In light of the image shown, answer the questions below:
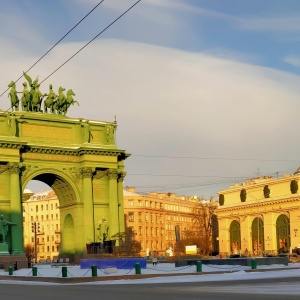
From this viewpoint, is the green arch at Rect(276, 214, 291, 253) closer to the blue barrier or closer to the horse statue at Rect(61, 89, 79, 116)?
the horse statue at Rect(61, 89, 79, 116)

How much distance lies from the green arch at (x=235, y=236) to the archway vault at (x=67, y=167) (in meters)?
51.0

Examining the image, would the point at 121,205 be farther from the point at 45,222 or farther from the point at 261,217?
the point at 45,222

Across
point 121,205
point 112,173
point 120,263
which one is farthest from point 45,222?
point 120,263

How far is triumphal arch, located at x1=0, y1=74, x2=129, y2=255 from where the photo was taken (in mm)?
62531

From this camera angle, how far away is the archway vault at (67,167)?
62.5m

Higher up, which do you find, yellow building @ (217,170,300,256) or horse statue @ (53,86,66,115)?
horse statue @ (53,86,66,115)

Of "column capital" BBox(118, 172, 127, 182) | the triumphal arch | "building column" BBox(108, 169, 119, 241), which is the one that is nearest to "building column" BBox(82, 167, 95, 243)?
the triumphal arch

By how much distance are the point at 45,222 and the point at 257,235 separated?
6253 centimetres

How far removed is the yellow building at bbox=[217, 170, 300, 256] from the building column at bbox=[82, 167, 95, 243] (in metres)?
39.6

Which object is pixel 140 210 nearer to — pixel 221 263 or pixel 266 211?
pixel 266 211

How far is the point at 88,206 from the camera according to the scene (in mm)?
66375

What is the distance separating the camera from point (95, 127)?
69.2 m

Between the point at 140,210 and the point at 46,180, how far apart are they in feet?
245

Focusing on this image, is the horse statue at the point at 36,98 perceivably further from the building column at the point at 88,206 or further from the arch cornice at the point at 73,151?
the building column at the point at 88,206
